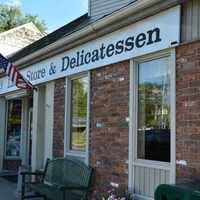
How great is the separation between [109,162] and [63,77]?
3.06 metres

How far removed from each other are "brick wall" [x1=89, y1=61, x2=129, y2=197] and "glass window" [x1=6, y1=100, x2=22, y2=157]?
732 cm

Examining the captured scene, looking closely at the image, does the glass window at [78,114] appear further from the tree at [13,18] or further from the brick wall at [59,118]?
the tree at [13,18]

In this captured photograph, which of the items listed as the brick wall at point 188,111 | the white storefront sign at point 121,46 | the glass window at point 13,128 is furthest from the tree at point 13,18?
the brick wall at point 188,111

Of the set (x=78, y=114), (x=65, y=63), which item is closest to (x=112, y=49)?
(x=78, y=114)

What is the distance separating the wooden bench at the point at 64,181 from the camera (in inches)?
316

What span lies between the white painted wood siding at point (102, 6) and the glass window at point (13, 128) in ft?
21.4

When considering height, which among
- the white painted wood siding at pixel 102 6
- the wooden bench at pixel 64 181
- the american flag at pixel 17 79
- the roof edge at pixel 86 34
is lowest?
the wooden bench at pixel 64 181

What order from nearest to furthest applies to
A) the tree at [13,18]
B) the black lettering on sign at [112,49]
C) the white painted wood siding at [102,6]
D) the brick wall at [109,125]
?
1. the black lettering on sign at [112,49]
2. the brick wall at [109,125]
3. the white painted wood siding at [102,6]
4. the tree at [13,18]

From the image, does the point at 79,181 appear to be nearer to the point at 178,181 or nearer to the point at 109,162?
the point at 109,162

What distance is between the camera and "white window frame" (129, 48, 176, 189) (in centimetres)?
629

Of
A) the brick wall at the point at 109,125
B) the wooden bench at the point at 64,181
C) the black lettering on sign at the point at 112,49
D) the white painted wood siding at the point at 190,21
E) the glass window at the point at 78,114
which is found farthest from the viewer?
the glass window at the point at 78,114

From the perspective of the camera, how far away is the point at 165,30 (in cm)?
660

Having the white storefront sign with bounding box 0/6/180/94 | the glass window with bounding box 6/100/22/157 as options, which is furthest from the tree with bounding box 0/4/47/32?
the white storefront sign with bounding box 0/6/180/94

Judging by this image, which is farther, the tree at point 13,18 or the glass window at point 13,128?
the tree at point 13,18
